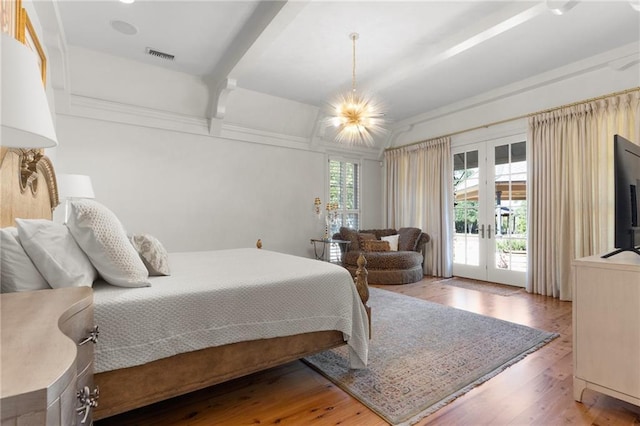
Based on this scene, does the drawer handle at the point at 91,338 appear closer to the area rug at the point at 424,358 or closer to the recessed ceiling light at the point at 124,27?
the area rug at the point at 424,358

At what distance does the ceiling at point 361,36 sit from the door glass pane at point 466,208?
4.34ft

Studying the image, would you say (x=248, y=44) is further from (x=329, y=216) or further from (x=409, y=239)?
(x=409, y=239)

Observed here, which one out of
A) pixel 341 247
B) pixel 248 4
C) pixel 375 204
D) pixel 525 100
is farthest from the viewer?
pixel 375 204

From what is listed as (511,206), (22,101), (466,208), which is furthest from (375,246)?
(22,101)

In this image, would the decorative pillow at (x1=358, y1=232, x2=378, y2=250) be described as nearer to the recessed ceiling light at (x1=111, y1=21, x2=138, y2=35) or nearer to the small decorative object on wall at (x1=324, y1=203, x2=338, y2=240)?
the small decorative object on wall at (x1=324, y1=203, x2=338, y2=240)

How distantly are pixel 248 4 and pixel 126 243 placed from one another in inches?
93.2

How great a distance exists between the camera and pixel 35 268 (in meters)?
1.32

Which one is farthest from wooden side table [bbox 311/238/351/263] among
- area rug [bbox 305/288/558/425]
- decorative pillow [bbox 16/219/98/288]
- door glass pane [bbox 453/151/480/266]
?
decorative pillow [bbox 16/219/98/288]

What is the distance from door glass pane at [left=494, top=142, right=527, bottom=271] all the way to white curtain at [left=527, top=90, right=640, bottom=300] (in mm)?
227

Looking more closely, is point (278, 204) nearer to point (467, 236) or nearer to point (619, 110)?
point (467, 236)

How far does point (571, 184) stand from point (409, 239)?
2.32 metres

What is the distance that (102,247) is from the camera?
61.8 inches

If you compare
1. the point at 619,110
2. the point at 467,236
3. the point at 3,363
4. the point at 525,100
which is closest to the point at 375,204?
the point at 467,236

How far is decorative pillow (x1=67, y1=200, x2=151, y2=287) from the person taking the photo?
1569mm
